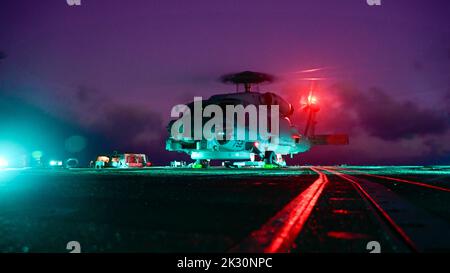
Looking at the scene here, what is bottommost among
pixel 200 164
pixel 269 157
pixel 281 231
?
pixel 200 164

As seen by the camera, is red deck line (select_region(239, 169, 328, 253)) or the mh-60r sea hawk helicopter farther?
A: the mh-60r sea hawk helicopter

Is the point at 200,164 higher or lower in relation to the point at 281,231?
lower

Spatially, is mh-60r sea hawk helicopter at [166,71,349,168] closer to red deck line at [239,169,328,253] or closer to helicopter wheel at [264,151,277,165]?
helicopter wheel at [264,151,277,165]

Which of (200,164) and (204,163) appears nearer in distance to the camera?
(200,164)

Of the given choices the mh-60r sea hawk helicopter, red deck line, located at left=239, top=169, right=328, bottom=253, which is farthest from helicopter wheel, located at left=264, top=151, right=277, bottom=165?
red deck line, located at left=239, top=169, right=328, bottom=253

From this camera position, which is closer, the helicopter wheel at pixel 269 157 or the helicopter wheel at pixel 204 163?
the helicopter wheel at pixel 204 163

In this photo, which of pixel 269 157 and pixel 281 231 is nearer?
pixel 281 231

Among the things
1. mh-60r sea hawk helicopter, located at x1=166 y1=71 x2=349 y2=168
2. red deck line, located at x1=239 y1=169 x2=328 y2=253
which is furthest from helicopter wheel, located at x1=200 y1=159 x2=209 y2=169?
red deck line, located at x1=239 y1=169 x2=328 y2=253

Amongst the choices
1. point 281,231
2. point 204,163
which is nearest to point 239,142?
point 204,163

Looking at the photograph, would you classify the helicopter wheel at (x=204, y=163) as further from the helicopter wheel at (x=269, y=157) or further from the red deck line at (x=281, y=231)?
the red deck line at (x=281, y=231)

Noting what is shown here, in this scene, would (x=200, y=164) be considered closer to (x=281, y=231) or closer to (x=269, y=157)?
(x=269, y=157)

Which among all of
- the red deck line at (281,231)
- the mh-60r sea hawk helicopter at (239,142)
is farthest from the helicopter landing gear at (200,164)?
the red deck line at (281,231)

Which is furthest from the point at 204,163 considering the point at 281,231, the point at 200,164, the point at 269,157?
the point at 281,231
